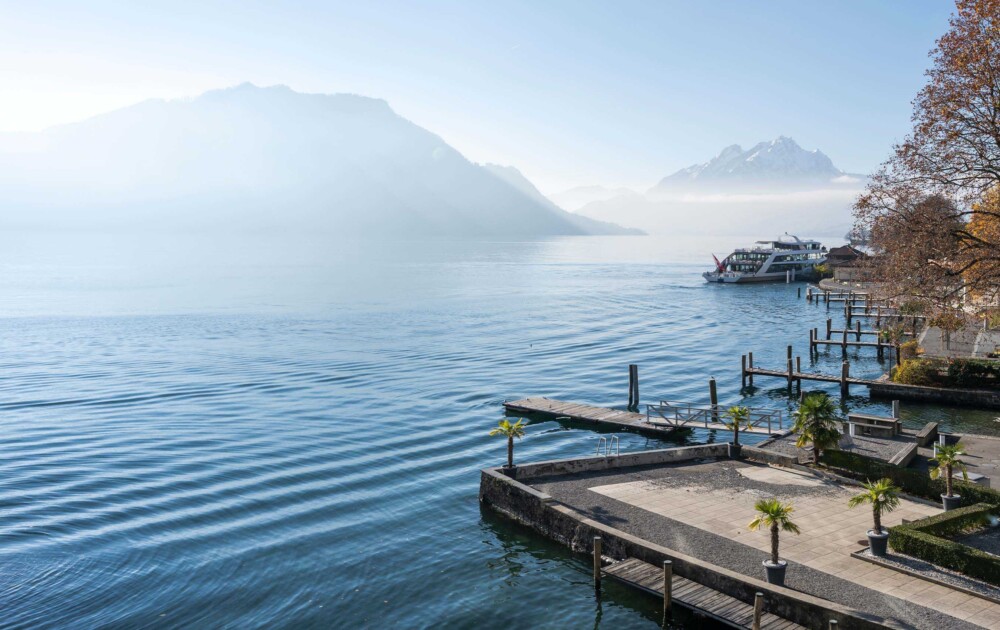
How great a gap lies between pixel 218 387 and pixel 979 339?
6295cm

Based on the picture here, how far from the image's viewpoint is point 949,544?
22734 millimetres

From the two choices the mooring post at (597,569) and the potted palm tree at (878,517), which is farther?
the mooring post at (597,569)

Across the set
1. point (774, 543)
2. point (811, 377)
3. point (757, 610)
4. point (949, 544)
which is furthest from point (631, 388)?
point (757, 610)

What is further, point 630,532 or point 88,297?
point 88,297

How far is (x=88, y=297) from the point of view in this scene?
137 meters

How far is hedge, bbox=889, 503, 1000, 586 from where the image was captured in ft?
71.9

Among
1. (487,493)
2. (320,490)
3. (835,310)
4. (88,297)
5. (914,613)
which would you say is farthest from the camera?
(88,297)

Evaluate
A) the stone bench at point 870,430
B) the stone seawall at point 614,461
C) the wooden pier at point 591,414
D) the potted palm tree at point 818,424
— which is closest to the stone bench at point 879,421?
the stone bench at point 870,430

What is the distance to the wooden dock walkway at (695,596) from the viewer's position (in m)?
21.6

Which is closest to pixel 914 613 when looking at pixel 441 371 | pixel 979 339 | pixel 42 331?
pixel 441 371

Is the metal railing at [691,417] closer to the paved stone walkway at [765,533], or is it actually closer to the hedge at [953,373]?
the paved stone walkway at [765,533]

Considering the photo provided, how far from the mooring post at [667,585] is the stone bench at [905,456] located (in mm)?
15025

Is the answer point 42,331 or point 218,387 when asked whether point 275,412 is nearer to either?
point 218,387

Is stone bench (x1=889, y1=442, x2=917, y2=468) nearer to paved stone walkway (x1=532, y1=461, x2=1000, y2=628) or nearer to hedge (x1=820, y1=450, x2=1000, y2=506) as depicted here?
hedge (x1=820, y1=450, x2=1000, y2=506)
